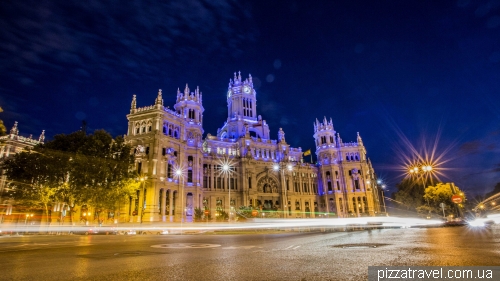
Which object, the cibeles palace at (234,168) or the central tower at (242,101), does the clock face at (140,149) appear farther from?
the central tower at (242,101)

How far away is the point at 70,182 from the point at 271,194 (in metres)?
47.8

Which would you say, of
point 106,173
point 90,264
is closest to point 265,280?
point 90,264

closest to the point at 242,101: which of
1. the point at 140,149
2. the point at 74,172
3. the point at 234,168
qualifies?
the point at 234,168

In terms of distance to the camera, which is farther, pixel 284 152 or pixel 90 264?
pixel 284 152

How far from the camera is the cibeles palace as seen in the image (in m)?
51.3

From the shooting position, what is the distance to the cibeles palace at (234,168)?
2021 inches

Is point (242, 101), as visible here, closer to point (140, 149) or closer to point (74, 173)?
point (140, 149)

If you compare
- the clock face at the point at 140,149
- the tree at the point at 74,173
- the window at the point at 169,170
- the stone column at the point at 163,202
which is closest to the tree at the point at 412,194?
the window at the point at 169,170

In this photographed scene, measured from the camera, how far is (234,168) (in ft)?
227

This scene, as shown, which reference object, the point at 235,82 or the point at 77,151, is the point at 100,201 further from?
the point at 235,82

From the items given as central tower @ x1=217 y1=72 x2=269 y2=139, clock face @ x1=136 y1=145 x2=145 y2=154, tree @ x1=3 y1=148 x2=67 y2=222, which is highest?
central tower @ x1=217 y1=72 x2=269 y2=139

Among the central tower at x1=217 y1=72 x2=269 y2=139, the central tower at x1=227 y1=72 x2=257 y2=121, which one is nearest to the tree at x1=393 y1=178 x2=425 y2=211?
the central tower at x1=217 y1=72 x2=269 y2=139

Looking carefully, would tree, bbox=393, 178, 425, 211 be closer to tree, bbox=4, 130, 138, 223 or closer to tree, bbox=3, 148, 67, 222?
tree, bbox=4, 130, 138, 223

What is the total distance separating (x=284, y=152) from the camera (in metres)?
76.8
